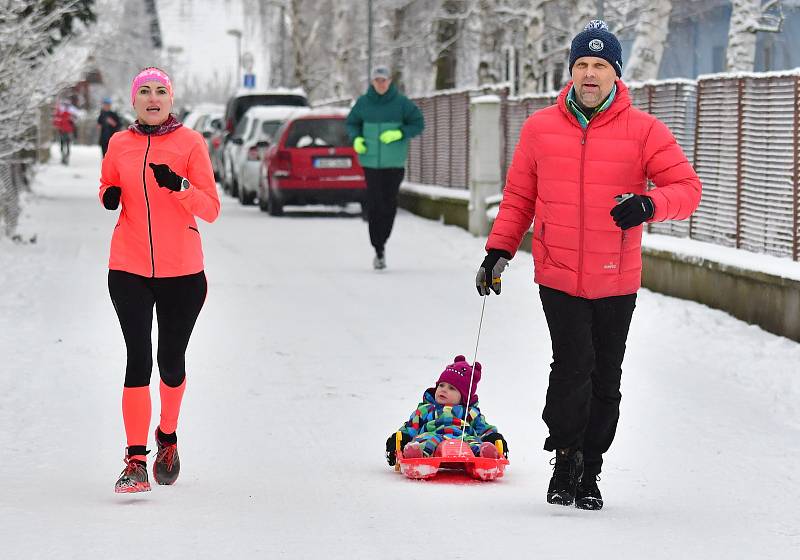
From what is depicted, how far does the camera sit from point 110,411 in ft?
29.4

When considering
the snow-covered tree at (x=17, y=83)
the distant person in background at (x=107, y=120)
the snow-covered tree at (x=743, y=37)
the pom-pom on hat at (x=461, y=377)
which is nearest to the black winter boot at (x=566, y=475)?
the pom-pom on hat at (x=461, y=377)

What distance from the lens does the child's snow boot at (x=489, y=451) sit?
285 inches

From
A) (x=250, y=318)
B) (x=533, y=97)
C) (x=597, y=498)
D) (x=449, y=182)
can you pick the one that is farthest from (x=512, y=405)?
(x=449, y=182)

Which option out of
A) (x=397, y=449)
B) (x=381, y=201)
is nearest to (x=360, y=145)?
(x=381, y=201)

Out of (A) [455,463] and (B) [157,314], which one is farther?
(A) [455,463]

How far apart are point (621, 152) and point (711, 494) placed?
1550 millimetres

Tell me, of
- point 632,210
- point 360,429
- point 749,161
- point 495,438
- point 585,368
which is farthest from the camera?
point 749,161

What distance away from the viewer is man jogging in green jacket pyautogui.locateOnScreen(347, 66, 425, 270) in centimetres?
1712

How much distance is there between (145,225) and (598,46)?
1.89m

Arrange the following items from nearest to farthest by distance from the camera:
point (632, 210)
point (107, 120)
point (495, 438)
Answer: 1. point (632, 210)
2. point (495, 438)
3. point (107, 120)

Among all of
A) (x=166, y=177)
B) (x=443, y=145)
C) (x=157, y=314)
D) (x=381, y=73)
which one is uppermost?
(x=381, y=73)

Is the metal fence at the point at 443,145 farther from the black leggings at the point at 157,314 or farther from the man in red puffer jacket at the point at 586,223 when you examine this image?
the man in red puffer jacket at the point at 586,223

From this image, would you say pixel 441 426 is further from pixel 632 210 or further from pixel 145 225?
pixel 632 210

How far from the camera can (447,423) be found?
24.3ft
